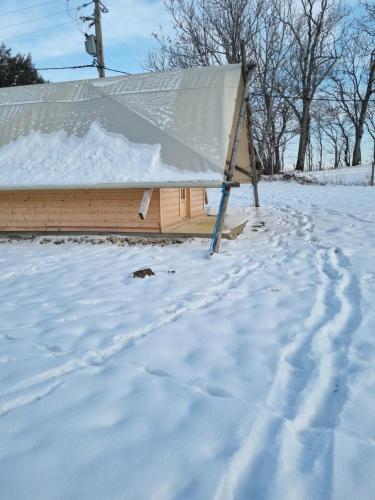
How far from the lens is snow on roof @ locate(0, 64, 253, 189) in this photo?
720 centimetres

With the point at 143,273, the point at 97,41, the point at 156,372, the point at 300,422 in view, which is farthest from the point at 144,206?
the point at 97,41

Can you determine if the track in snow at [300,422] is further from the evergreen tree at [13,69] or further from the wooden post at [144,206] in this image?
the evergreen tree at [13,69]

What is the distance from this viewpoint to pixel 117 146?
7949 mm

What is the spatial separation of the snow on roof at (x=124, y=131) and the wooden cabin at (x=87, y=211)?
0.81 meters

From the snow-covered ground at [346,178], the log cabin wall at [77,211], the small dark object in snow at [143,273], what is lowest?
the small dark object in snow at [143,273]

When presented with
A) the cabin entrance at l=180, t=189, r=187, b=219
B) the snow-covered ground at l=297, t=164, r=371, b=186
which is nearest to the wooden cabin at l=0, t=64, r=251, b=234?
the cabin entrance at l=180, t=189, r=187, b=219

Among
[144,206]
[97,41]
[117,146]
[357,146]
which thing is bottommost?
[144,206]

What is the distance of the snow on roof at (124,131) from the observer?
7199mm

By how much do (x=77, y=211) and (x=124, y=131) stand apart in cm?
217

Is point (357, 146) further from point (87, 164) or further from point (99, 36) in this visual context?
point (87, 164)

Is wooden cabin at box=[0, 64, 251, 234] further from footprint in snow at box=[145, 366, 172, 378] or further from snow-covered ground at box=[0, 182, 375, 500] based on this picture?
footprint in snow at box=[145, 366, 172, 378]

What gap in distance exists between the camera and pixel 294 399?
248 cm

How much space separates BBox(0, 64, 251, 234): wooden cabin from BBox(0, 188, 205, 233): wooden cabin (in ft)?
0.08

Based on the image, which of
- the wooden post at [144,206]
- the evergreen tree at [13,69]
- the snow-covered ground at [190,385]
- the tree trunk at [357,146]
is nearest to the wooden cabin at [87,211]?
the wooden post at [144,206]
